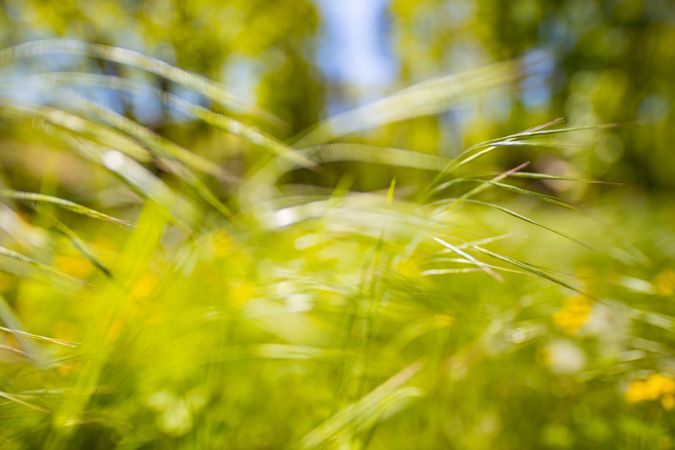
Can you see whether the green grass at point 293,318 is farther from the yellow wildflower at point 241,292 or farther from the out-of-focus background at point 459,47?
the out-of-focus background at point 459,47

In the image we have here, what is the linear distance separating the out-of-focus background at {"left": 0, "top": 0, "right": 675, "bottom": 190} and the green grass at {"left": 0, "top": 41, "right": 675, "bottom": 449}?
13.5 feet

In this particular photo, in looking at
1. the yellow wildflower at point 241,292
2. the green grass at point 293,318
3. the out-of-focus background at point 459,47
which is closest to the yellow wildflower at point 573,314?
the green grass at point 293,318

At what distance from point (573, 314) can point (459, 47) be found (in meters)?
6.31

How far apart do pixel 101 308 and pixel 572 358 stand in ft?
2.57

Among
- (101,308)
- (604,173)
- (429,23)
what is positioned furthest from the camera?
(429,23)

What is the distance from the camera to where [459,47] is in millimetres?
6711

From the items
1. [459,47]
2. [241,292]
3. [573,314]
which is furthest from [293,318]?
[459,47]

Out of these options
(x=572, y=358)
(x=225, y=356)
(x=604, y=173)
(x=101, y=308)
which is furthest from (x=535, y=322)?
(x=604, y=173)

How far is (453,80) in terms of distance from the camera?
2.95 feet

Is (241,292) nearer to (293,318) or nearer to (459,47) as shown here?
(293,318)

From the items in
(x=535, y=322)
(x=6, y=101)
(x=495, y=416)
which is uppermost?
(x=6, y=101)

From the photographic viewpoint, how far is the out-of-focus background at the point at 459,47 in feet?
17.3

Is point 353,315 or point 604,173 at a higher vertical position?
point 353,315

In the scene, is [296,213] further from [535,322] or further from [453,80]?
[535,322]
